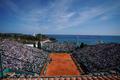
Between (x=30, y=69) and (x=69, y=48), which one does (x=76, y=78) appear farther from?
(x=69, y=48)

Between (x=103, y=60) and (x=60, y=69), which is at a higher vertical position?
(x=103, y=60)

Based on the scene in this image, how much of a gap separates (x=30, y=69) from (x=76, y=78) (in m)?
17.7

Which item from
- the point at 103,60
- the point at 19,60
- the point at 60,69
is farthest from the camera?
the point at 103,60

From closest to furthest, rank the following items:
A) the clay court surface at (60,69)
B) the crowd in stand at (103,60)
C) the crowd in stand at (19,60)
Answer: the crowd in stand at (19,60), the crowd in stand at (103,60), the clay court surface at (60,69)

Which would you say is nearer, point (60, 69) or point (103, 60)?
point (60, 69)

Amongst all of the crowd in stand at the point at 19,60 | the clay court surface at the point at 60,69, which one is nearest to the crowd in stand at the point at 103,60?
the clay court surface at the point at 60,69

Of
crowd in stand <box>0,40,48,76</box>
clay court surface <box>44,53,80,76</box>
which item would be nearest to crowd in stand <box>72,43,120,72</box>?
clay court surface <box>44,53,80,76</box>

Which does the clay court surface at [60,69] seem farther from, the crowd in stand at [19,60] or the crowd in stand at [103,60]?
the crowd in stand at [103,60]

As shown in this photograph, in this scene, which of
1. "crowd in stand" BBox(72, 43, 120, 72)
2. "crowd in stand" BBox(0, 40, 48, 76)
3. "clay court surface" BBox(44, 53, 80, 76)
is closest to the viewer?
"crowd in stand" BBox(0, 40, 48, 76)

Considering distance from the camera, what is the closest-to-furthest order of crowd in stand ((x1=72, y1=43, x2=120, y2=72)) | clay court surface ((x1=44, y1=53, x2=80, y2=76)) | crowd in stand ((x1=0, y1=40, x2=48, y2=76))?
crowd in stand ((x1=0, y1=40, x2=48, y2=76)), crowd in stand ((x1=72, y1=43, x2=120, y2=72)), clay court surface ((x1=44, y1=53, x2=80, y2=76))

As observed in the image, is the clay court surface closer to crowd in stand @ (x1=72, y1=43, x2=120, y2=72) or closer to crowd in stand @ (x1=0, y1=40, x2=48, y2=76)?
crowd in stand @ (x1=0, y1=40, x2=48, y2=76)

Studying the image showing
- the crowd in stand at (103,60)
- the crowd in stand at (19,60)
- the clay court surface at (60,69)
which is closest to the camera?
the crowd in stand at (19,60)

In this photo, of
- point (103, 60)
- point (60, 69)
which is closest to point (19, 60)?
point (60, 69)

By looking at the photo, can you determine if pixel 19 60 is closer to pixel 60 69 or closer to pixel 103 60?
pixel 60 69
